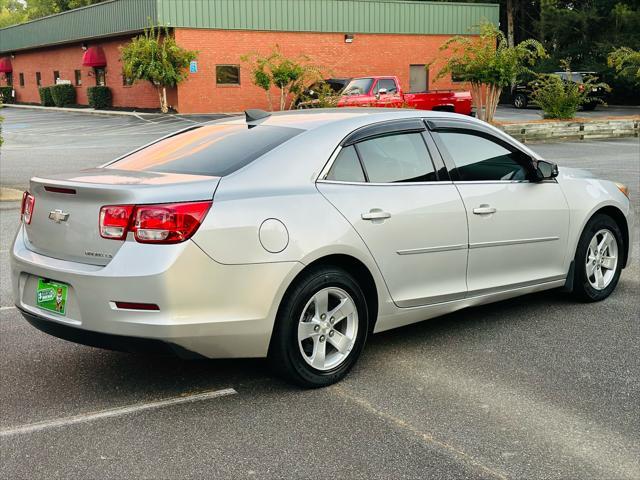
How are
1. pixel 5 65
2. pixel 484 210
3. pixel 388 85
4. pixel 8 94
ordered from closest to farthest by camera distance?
1. pixel 484 210
2. pixel 388 85
3. pixel 8 94
4. pixel 5 65

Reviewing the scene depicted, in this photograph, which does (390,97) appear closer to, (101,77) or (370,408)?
(370,408)

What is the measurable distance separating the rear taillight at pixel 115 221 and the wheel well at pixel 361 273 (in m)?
1.06

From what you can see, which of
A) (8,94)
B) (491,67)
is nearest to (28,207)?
(491,67)

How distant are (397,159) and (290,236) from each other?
3.73ft

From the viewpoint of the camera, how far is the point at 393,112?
558 cm

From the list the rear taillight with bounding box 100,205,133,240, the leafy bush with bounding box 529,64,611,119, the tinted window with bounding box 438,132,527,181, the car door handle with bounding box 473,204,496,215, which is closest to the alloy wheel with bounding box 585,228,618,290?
the tinted window with bounding box 438,132,527,181

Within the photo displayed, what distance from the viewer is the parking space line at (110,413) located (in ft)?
14.0

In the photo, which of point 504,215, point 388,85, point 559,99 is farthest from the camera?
point 388,85

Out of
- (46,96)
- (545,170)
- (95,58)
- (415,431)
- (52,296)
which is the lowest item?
(415,431)

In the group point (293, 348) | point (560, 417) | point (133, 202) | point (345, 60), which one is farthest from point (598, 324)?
point (345, 60)

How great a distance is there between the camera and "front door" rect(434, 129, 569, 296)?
5.65 metres

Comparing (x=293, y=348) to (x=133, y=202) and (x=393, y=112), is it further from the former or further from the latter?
(x=393, y=112)

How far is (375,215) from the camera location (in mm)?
5008

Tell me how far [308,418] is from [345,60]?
38.7 metres
